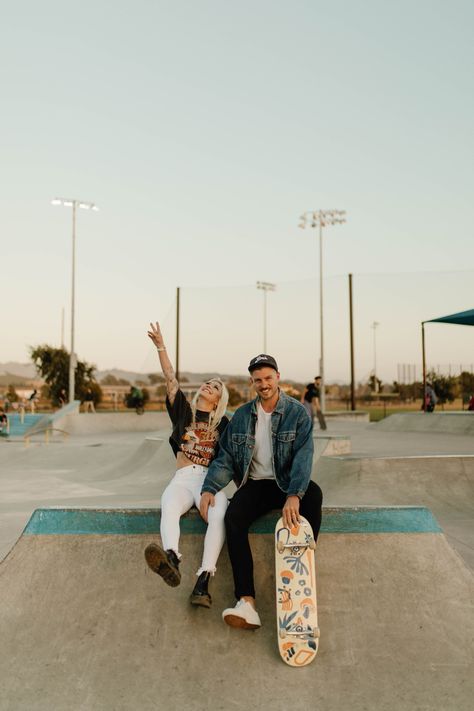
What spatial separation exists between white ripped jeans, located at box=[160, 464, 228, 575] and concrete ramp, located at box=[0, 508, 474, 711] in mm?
157

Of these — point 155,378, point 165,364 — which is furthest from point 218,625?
point 155,378

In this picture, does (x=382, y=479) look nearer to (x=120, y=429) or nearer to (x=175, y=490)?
(x=175, y=490)

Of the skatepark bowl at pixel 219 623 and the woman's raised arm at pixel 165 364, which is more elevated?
the woman's raised arm at pixel 165 364

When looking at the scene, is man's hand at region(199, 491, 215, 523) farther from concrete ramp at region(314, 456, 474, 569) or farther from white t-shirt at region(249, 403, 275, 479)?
concrete ramp at region(314, 456, 474, 569)

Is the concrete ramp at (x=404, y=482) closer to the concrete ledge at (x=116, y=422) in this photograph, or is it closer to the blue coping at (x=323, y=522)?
the blue coping at (x=323, y=522)

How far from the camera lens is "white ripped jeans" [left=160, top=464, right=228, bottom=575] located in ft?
12.5

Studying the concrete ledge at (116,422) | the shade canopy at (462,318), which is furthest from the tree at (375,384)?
the shade canopy at (462,318)

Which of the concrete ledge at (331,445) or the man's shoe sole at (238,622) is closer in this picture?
the man's shoe sole at (238,622)

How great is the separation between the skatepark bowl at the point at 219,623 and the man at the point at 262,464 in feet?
0.79

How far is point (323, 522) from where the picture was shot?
4.24m

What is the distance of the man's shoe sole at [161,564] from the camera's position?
11.8 ft

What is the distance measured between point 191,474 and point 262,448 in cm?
51

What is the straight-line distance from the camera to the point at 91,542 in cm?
422

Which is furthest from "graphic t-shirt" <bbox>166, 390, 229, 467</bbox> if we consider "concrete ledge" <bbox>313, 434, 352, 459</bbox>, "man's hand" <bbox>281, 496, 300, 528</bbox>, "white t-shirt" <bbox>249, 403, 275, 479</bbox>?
"concrete ledge" <bbox>313, 434, 352, 459</bbox>
